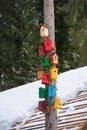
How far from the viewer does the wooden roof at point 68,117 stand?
701 centimetres

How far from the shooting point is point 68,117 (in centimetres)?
738

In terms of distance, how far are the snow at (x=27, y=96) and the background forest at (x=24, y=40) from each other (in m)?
6.11

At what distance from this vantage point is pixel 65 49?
57.9 feet

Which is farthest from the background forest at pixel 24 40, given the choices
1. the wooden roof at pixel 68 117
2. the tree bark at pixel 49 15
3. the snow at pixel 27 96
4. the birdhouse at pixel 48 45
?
the birdhouse at pixel 48 45

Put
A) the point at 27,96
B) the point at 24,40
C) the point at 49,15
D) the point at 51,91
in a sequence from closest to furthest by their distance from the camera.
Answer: the point at 51,91
the point at 49,15
the point at 27,96
the point at 24,40

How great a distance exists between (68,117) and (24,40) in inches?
403

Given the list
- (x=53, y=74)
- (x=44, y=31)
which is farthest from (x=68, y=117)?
(x=44, y=31)

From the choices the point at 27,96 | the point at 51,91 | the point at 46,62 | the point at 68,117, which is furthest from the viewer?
the point at 27,96

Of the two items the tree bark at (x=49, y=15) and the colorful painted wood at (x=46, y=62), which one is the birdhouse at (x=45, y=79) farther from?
the tree bark at (x=49, y=15)

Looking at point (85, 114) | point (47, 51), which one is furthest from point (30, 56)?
point (47, 51)

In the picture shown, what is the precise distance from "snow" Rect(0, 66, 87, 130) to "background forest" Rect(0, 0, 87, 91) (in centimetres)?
611

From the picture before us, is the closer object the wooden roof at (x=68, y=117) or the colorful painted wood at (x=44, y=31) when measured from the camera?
the colorful painted wood at (x=44, y=31)

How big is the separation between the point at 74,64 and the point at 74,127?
11.7 meters

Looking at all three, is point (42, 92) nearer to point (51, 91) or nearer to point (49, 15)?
point (51, 91)
